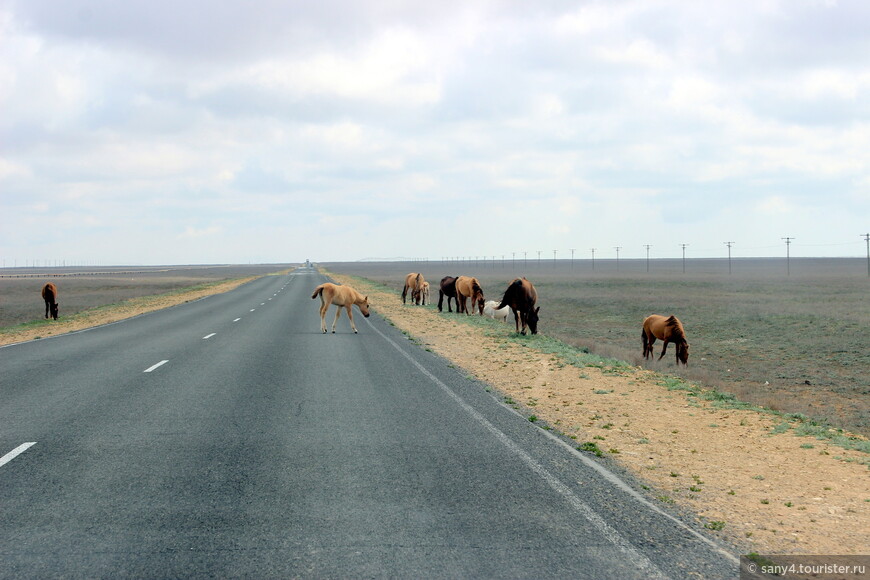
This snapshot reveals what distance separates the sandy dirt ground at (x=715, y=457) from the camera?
5801mm

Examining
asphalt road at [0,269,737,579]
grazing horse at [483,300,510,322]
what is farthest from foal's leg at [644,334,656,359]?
asphalt road at [0,269,737,579]

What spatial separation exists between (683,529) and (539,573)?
160 centimetres

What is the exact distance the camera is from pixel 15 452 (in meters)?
7.61

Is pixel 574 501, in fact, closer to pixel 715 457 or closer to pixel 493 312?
pixel 715 457

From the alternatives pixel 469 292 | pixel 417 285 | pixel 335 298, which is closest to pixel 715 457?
pixel 335 298

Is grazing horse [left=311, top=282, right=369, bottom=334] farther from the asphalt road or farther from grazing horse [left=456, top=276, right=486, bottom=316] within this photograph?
the asphalt road

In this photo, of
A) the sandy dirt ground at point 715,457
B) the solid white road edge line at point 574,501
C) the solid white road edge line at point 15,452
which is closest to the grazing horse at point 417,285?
the sandy dirt ground at point 715,457

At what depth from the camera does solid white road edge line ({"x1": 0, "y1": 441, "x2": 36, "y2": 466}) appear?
7.28m

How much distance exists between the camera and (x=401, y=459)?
746cm

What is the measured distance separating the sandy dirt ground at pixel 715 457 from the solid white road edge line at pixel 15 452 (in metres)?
6.32

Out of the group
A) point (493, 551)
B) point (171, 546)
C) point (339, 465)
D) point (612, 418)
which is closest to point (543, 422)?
point (612, 418)

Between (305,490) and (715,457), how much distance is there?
4816mm

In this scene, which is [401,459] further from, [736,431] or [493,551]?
[736,431]

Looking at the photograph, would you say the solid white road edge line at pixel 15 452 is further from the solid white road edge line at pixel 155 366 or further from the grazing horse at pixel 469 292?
the grazing horse at pixel 469 292
